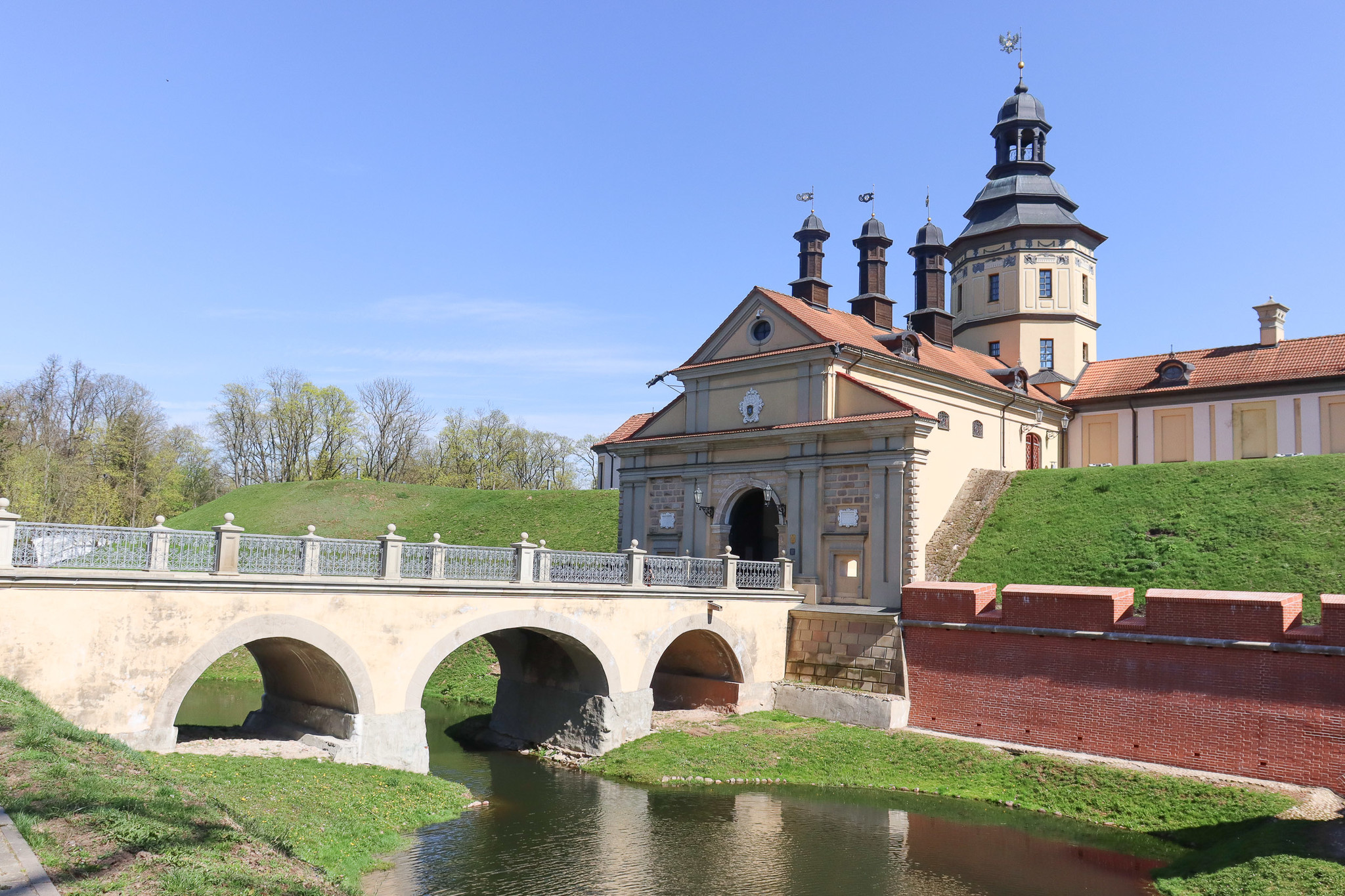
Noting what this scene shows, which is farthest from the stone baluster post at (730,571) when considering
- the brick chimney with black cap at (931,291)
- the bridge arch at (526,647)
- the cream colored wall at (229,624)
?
the brick chimney with black cap at (931,291)

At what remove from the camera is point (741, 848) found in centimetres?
1472

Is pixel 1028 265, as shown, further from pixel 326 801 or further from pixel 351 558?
pixel 326 801

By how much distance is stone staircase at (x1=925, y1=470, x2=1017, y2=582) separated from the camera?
24.6 meters

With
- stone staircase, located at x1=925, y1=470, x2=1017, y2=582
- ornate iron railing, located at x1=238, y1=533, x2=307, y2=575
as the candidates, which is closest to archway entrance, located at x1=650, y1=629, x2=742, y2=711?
stone staircase, located at x1=925, y1=470, x2=1017, y2=582

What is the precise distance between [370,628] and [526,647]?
6.66m

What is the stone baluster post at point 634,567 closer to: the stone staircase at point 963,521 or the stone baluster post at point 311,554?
the stone baluster post at point 311,554

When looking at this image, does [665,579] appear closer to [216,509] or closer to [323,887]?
[323,887]

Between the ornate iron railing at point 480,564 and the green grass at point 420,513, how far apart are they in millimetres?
19025

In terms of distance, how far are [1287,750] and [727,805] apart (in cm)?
990

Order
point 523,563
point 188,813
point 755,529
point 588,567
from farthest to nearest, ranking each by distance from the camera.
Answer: point 755,529, point 588,567, point 523,563, point 188,813

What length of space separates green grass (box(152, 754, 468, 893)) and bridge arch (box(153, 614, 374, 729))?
97cm

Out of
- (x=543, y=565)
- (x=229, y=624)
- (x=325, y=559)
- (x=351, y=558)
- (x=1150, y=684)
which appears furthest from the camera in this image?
(x=543, y=565)

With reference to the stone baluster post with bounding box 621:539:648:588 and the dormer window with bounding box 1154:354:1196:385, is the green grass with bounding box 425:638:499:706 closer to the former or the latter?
the stone baluster post with bounding box 621:539:648:588

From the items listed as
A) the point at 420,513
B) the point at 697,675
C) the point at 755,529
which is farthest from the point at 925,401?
the point at 420,513
